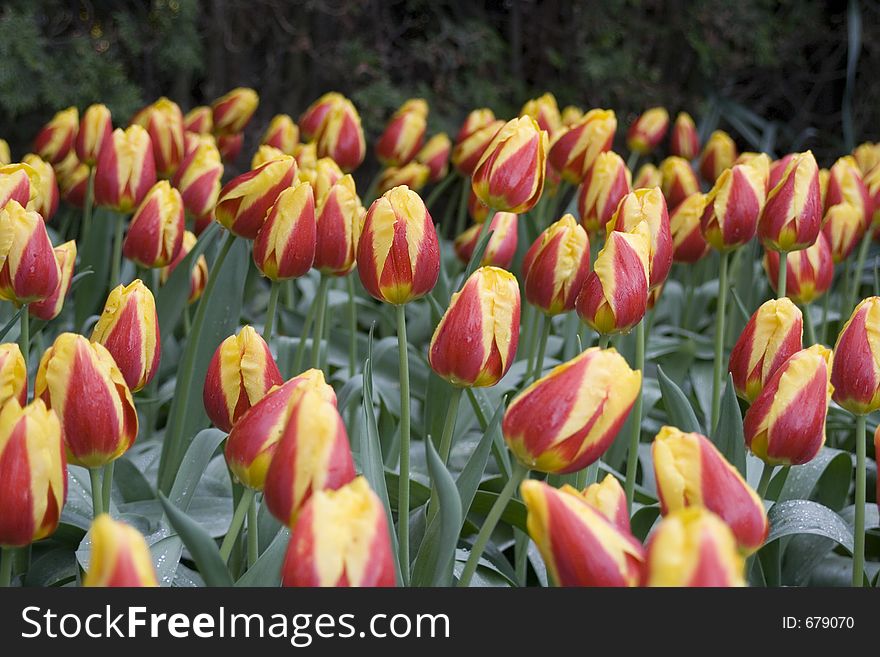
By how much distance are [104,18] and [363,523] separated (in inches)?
106

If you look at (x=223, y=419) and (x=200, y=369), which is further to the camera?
(x=200, y=369)

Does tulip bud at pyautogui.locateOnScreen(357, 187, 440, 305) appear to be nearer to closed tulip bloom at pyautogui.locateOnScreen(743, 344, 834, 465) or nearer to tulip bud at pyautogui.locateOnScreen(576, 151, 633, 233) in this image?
closed tulip bloom at pyautogui.locateOnScreen(743, 344, 834, 465)

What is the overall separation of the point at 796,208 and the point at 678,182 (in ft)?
1.76

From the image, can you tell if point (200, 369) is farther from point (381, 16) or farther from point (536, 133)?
point (381, 16)

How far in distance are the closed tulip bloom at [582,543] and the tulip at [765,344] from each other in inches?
17.0

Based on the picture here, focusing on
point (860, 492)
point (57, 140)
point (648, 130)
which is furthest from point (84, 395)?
point (648, 130)

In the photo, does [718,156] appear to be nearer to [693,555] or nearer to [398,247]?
[398,247]

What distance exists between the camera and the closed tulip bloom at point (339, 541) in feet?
1.68

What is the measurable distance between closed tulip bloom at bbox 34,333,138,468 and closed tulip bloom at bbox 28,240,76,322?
14.3 inches

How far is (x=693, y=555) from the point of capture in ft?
1.55

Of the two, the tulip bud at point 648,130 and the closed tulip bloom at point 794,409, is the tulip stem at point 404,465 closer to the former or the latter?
the closed tulip bloom at point 794,409
